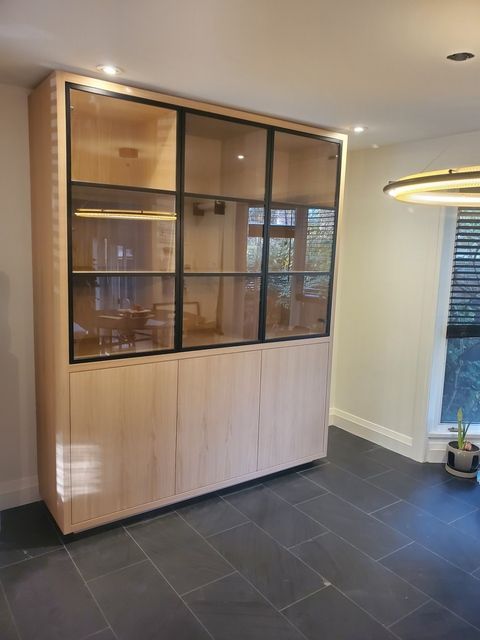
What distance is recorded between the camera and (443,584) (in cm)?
247

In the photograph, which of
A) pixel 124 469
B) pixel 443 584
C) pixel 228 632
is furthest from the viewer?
pixel 124 469

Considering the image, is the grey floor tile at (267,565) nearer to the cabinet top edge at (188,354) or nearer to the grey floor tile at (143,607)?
the grey floor tile at (143,607)

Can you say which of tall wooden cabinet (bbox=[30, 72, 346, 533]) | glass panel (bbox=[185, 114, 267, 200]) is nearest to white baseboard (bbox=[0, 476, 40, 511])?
tall wooden cabinet (bbox=[30, 72, 346, 533])

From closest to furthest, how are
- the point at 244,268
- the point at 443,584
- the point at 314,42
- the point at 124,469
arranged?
the point at 314,42, the point at 443,584, the point at 124,469, the point at 244,268

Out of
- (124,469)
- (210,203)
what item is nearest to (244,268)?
(210,203)

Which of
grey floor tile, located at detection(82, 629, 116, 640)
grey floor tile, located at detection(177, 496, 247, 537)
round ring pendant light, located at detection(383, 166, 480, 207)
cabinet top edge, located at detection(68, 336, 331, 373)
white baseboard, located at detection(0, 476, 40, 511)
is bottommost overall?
grey floor tile, located at detection(82, 629, 116, 640)

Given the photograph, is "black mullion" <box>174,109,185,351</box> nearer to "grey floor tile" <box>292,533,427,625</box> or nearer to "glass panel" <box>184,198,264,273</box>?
"glass panel" <box>184,198,264,273</box>

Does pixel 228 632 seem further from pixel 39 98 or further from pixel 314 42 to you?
pixel 39 98

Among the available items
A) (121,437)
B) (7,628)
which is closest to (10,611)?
(7,628)

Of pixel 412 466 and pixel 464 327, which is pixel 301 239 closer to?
pixel 464 327

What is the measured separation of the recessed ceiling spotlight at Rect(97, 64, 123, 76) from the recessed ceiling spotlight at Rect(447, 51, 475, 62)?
4.79 ft

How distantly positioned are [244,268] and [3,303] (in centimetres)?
146

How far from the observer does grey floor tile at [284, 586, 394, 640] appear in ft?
6.97

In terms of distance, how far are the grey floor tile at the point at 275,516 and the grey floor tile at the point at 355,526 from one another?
90 millimetres
